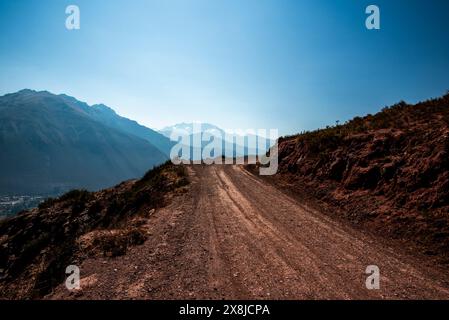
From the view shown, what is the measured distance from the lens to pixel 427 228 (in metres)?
10.9

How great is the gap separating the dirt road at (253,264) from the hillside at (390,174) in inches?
61.6

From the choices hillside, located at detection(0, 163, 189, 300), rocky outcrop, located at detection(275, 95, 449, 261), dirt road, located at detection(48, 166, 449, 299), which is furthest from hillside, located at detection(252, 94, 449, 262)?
hillside, located at detection(0, 163, 189, 300)

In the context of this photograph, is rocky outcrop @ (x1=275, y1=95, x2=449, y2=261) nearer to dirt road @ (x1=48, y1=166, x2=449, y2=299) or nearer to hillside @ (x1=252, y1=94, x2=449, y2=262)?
hillside @ (x1=252, y1=94, x2=449, y2=262)

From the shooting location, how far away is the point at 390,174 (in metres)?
14.7

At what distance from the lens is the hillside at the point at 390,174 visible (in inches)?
455

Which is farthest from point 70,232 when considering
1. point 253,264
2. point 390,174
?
point 390,174

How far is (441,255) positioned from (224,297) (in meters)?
8.22

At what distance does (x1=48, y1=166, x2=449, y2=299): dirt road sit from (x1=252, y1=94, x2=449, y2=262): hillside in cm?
156

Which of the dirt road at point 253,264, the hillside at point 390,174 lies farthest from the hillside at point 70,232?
the hillside at point 390,174

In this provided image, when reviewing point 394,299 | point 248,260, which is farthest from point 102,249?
point 394,299

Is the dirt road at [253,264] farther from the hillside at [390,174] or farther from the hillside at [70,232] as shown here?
the hillside at [390,174]

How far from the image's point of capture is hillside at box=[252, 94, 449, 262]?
11.5 metres

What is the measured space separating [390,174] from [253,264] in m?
10.4
